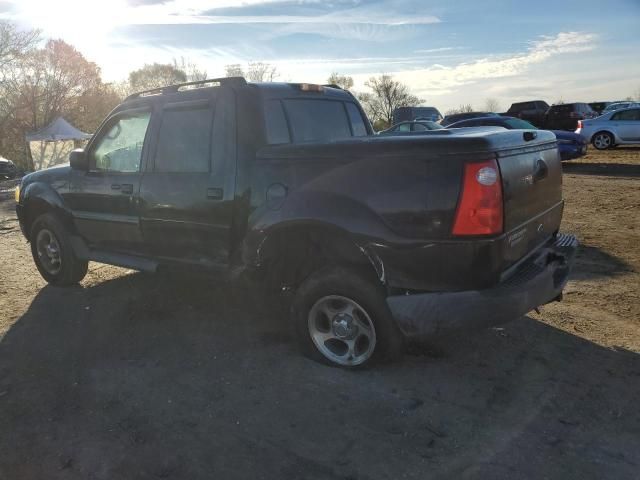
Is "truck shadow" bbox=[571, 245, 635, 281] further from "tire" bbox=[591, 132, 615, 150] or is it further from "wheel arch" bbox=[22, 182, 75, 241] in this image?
"tire" bbox=[591, 132, 615, 150]

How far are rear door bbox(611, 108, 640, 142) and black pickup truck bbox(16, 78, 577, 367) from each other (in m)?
16.9

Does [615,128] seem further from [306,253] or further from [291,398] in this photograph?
[291,398]

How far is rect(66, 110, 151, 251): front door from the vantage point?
4711mm

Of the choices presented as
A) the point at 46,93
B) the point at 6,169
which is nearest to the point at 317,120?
the point at 6,169

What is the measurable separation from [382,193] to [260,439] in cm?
155

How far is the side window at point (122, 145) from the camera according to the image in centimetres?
471

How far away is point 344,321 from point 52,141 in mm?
32832

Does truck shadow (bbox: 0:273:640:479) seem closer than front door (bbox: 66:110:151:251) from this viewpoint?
Yes

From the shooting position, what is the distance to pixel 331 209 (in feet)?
10.9

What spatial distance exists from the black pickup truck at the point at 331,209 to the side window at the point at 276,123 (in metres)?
0.01

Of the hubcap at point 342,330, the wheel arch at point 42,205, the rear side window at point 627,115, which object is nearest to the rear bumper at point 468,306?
the hubcap at point 342,330

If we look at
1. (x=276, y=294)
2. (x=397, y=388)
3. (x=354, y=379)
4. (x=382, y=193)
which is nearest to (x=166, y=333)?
(x=276, y=294)

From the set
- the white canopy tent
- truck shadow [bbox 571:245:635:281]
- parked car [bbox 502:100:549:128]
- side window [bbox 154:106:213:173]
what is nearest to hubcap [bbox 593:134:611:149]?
parked car [bbox 502:100:549:128]

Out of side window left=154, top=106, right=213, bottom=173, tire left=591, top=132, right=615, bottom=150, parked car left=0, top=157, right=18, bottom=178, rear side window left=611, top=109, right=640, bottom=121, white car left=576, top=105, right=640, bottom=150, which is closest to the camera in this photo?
side window left=154, top=106, right=213, bottom=173
